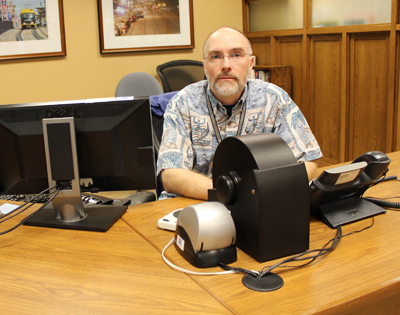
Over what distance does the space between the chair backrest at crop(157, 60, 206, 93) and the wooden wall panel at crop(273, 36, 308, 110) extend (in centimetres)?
93

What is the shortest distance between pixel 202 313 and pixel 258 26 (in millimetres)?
4675

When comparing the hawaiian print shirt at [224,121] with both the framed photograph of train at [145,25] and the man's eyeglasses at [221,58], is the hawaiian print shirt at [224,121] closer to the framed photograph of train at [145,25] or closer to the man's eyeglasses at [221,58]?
the man's eyeglasses at [221,58]

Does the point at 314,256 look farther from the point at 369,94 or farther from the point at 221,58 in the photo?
the point at 369,94

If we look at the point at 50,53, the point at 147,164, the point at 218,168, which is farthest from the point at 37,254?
the point at 50,53

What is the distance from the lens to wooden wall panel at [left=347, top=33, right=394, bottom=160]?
3.48m

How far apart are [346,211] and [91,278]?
0.81m

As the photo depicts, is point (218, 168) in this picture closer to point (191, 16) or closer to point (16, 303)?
point (16, 303)

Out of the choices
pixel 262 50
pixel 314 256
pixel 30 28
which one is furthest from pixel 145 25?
pixel 314 256

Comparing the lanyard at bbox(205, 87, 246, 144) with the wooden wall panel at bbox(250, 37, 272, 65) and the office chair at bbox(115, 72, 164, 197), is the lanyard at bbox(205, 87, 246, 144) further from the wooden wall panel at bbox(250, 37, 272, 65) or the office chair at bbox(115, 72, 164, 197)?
the wooden wall panel at bbox(250, 37, 272, 65)

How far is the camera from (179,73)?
15.3 feet

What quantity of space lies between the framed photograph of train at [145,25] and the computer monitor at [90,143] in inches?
135

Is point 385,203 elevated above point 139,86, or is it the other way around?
point 139,86

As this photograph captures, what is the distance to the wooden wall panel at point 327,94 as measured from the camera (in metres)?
3.94

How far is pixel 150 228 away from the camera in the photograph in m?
1.36
